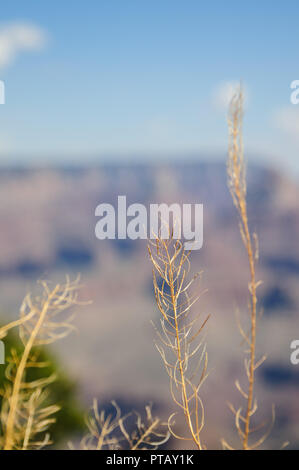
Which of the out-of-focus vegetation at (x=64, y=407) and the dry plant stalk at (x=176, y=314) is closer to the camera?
the dry plant stalk at (x=176, y=314)

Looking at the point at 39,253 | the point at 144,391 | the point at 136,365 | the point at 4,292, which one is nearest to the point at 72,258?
the point at 39,253

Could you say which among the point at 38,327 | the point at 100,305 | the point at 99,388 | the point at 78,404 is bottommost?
the point at 99,388

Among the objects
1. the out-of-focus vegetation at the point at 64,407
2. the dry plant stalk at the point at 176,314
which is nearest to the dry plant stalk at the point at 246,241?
the dry plant stalk at the point at 176,314

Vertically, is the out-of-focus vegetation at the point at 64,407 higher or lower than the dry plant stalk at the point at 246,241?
lower

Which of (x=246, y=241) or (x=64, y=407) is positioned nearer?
(x=246, y=241)

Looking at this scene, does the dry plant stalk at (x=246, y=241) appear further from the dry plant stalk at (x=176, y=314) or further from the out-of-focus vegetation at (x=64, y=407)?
the out-of-focus vegetation at (x=64, y=407)

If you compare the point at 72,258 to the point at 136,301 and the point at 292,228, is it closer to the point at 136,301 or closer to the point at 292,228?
the point at 136,301

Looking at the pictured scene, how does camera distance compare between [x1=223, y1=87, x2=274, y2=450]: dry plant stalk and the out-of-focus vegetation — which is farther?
the out-of-focus vegetation

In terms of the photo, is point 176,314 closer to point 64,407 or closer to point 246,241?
point 246,241

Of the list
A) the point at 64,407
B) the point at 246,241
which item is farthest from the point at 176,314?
the point at 64,407

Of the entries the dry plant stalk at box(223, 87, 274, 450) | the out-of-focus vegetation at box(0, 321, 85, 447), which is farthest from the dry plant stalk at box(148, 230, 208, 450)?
the out-of-focus vegetation at box(0, 321, 85, 447)

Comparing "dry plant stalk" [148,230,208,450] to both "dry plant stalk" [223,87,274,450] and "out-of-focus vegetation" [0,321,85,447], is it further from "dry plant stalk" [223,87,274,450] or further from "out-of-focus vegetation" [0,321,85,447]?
"out-of-focus vegetation" [0,321,85,447]
